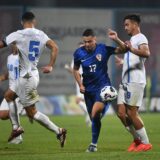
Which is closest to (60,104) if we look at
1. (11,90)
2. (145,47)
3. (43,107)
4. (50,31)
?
(43,107)

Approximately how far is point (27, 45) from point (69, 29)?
733 inches

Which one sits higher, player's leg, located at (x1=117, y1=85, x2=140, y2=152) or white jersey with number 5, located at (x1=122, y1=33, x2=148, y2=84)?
white jersey with number 5, located at (x1=122, y1=33, x2=148, y2=84)

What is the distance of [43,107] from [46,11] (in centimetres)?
408

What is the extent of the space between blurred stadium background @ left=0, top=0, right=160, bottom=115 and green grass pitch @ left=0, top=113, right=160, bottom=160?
828cm

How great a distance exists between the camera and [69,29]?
109ft

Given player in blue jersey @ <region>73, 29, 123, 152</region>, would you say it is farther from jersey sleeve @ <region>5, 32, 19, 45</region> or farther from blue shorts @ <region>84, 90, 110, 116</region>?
jersey sleeve @ <region>5, 32, 19, 45</region>

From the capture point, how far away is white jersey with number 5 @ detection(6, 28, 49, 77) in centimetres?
1475

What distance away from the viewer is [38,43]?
14.9 metres

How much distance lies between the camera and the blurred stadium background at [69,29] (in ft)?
105

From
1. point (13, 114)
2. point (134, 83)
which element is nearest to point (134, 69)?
point (134, 83)

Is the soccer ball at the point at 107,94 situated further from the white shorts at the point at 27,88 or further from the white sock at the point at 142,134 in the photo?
the white shorts at the point at 27,88

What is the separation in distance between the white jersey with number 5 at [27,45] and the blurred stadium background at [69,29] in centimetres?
1663

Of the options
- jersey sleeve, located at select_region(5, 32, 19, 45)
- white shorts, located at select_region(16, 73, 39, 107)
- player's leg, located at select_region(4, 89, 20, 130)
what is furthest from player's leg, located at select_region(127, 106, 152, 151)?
player's leg, located at select_region(4, 89, 20, 130)

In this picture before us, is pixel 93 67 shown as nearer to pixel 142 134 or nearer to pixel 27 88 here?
pixel 27 88
